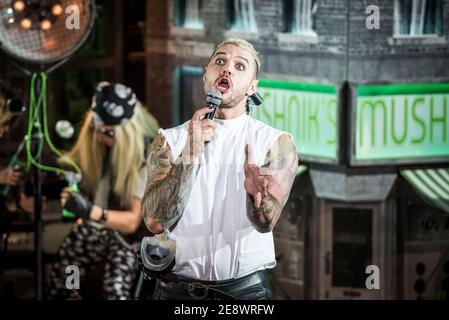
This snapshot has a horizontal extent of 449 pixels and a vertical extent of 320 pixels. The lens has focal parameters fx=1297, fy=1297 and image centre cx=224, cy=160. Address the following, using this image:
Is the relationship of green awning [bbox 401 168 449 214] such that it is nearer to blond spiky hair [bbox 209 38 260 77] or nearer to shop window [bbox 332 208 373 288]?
shop window [bbox 332 208 373 288]

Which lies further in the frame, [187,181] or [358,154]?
[358,154]

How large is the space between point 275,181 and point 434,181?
790mm

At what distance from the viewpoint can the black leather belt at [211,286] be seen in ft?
16.2

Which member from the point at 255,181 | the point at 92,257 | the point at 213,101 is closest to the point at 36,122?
the point at 92,257

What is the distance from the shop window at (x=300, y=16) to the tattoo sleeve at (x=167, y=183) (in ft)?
2.50

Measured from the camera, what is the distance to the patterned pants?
5.45 meters

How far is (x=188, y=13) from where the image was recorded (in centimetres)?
534

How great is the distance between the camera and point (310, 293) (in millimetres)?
5406
